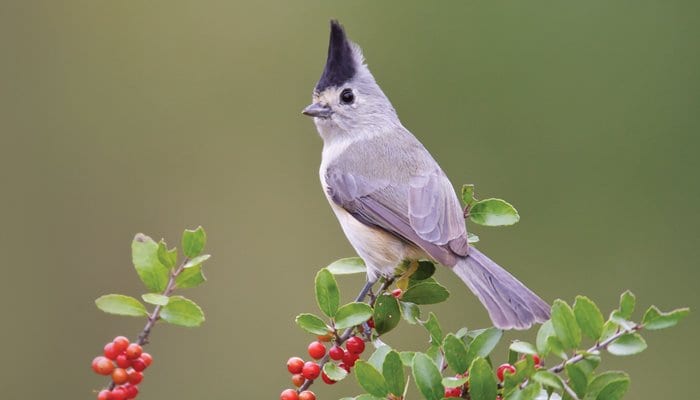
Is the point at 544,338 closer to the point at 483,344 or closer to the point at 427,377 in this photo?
the point at 483,344

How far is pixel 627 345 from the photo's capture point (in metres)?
1.74

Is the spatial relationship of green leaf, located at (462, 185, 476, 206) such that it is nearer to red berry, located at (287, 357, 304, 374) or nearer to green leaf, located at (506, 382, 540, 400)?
red berry, located at (287, 357, 304, 374)

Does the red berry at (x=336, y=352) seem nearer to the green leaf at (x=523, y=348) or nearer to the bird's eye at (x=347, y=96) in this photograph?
the green leaf at (x=523, y=348)

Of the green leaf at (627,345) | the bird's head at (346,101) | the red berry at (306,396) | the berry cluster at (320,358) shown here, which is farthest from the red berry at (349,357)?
the bird's head at (346,101)

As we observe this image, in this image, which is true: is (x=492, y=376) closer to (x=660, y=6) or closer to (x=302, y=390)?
(x=302, y=390)

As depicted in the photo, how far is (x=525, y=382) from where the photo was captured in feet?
5.95

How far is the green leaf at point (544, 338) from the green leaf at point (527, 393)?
0.08 metres

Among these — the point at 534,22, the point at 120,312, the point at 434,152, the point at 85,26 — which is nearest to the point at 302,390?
the point at 120,312

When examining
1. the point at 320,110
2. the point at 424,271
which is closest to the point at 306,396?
the point at 424,271

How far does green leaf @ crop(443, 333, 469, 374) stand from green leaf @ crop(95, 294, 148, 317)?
596 millimetres

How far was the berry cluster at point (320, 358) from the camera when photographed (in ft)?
6.95

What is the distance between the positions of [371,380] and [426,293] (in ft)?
1.65

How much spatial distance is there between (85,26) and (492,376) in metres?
4.30

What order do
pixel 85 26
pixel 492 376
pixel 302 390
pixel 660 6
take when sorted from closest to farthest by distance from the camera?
1. pixel 492 376
2. pixel 302 390
3. pixel 660 6
4. pixel 85 26
